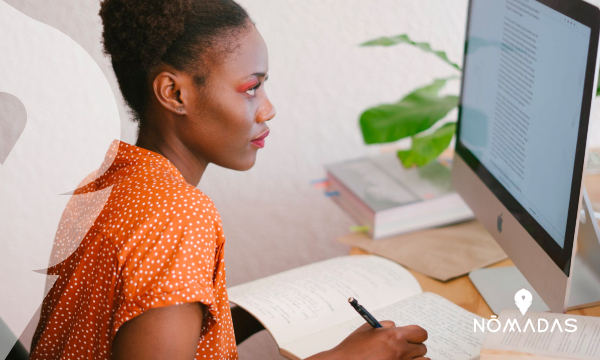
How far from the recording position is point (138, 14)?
0.75 m

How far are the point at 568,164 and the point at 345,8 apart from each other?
3.20 feet

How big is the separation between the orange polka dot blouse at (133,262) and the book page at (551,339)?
310 mm

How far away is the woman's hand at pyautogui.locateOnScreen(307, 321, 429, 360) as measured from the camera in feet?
2.25

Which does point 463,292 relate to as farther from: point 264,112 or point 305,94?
point 305,94

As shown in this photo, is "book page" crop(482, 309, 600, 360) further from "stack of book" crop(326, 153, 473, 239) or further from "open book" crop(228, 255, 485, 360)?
"stack of book" crop(326, 153, 473, 239)

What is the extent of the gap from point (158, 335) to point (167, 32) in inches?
14.4

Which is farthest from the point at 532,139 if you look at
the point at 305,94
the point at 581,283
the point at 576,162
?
the point at 305,94

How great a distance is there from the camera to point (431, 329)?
0.77 metres

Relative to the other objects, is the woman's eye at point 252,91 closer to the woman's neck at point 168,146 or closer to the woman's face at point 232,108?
the woman's face at point 232,108

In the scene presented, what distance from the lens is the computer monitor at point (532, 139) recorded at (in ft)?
2.12

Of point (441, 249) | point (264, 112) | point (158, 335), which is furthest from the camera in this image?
point (441, 249)

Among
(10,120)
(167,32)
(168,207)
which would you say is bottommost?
(10,120)

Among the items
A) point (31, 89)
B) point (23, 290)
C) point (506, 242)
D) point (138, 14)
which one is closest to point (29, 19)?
point (31, 89)

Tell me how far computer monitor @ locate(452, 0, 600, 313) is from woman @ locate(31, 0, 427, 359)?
20 cm
